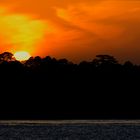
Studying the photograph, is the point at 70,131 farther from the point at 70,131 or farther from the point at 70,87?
the point at 70,87

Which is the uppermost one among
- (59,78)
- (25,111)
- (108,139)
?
(59,78)

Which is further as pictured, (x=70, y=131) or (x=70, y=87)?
(x=70, y=87)

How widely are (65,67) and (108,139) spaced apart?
14.1m

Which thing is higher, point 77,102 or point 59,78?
point 59,78

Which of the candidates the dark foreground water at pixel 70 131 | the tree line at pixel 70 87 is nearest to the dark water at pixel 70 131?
the dark foreground water at pixel 70 131

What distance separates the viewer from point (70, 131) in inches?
531

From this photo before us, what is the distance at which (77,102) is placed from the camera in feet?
73.0

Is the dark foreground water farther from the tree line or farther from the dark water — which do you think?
the tree line

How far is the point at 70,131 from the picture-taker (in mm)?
13484

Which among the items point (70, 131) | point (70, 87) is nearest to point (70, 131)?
point (70, 131)

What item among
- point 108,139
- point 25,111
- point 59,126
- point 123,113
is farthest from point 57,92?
point 108,139

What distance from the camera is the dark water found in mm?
12898

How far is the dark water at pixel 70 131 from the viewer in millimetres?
12898

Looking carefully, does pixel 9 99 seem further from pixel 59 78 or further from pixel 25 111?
pixel 59 78
